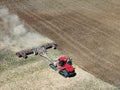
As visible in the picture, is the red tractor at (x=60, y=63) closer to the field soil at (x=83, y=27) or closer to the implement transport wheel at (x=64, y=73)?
the implement transport wheel at (x=64, y=73)

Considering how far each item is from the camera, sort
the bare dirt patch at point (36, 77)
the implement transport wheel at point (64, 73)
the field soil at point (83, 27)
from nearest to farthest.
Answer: the bare dirt patch at point (36, 77) < the implement transport wheel at point (64, 73) < the field soil at point (83, 27)

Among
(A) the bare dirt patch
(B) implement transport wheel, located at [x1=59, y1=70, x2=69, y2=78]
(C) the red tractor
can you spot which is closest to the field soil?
(A) the bare dirt patch

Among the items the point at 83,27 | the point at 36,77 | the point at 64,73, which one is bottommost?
the point at 36,77

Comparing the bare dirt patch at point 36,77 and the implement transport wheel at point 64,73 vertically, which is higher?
the implement transport wheel at point 64,73

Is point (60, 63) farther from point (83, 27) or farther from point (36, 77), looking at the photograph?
point (83, 27)

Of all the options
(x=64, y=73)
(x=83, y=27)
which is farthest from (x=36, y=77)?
(x=83, y=27)

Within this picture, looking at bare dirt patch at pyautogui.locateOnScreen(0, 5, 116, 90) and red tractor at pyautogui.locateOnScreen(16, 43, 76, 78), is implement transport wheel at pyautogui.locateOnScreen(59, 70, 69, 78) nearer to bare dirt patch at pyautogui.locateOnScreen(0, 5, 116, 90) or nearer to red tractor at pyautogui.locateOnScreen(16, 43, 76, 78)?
red tractor at pyautogui.locateOnScreen(16, 43, 76, 78)

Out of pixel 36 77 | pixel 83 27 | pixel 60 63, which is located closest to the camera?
pixel 36 77

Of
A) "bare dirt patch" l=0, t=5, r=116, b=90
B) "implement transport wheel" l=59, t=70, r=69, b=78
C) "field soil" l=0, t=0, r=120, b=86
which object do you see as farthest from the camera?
"field soil" l=0, t=0, r=120, b=86

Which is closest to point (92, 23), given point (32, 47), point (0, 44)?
point (32, 47)

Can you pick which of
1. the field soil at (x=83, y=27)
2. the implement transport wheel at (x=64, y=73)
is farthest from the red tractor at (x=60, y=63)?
the field soil at (x=83, y=27)
